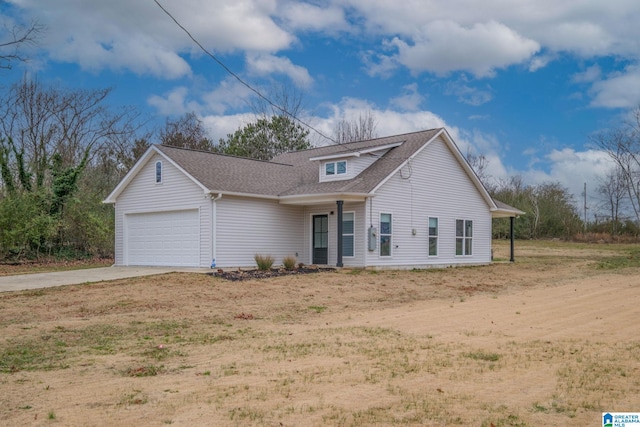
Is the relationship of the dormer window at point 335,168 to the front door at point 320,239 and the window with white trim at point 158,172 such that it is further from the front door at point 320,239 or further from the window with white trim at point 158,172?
the window with white trim at point 158,172

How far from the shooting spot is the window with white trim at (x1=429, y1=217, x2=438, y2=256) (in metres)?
24.8

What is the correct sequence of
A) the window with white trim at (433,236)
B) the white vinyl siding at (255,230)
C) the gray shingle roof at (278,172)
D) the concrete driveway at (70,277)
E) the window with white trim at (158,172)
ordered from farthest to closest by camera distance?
the window with white trim at (433,236) < the window with white trim at (158,172) < the gray shingle roof at (278,172) < the white vinyl siding at (255,230) < the concrete driveway at (70,277)

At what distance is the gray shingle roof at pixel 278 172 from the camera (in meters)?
21.6

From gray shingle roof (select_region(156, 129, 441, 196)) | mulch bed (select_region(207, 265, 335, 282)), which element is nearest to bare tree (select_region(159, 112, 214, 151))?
gray shingle roof (select_region(156, 129, 441, 196))

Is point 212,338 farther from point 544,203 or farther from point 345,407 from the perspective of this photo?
point 544,203

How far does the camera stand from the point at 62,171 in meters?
27.3

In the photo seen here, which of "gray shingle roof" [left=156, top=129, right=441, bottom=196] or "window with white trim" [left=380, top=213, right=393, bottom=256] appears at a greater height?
"gray shingle roof" [left=156, top=129, right=441, bottom=196]

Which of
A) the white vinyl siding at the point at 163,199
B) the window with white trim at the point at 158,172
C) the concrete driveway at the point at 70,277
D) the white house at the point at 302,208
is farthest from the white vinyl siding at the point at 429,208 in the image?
the window with white trim at the point at 158,172

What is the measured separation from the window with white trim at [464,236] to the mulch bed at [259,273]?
7695 millimetres

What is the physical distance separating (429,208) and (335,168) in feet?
14.1

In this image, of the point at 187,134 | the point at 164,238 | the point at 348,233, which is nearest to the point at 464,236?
the point at 348,233

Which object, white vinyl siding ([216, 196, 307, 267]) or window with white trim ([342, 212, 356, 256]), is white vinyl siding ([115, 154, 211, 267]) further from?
window with white trim ([342, 212, 356, 256])

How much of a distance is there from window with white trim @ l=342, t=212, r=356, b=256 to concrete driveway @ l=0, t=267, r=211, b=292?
5.20m

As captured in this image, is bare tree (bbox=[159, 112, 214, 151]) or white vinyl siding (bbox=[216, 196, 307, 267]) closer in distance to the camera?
white vinyl siding (bbox=[216, 196, 307, 267])
